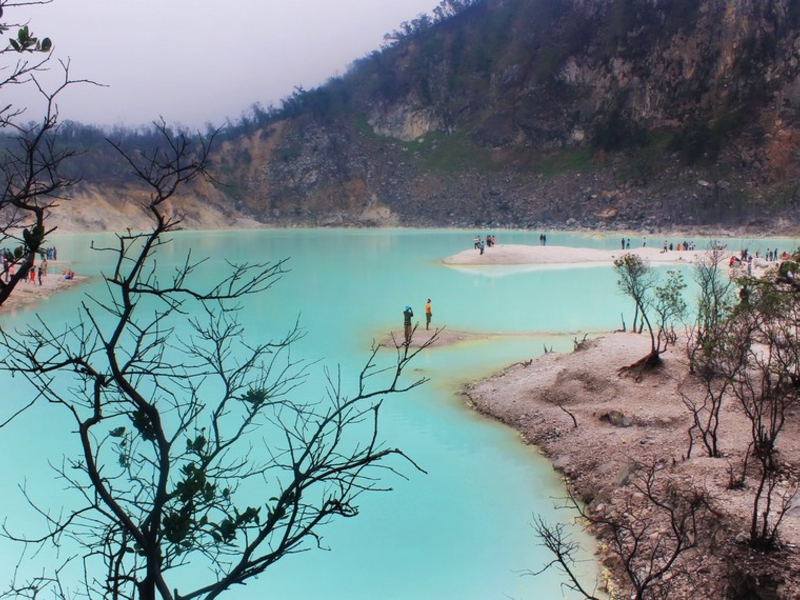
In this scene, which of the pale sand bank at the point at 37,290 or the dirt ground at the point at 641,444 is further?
the pale sand bank at the point at 37,290

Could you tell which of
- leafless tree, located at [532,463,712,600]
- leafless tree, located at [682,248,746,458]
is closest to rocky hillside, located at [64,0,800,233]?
leafless tree, located at [682,248,746,458]

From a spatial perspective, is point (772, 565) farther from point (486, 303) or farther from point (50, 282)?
point (50, 282)

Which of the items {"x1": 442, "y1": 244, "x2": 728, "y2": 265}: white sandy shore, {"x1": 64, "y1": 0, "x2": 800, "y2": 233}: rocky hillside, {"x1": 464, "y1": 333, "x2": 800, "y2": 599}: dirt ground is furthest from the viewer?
{"x1": 64, "y1": 0, "x2": 800, "y2": 233}: rocky hillside

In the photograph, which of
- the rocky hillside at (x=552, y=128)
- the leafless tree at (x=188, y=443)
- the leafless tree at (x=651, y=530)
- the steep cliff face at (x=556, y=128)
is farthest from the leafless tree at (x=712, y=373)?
the steep cliff face at (x=556, y=128)

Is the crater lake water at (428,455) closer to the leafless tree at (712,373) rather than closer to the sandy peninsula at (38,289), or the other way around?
the sandy peninsula at (38,289)

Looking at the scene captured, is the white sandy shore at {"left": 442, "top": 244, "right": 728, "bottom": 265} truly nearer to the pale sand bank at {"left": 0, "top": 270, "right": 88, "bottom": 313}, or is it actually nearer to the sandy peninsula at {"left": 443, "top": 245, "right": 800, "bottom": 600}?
the pale sand bank at {"left": 0, "top": 270, "right": 88, "bottom": 313}

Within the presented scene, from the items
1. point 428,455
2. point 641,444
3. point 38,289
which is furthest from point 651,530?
point 38,289

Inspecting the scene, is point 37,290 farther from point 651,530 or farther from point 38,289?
point 651,530
